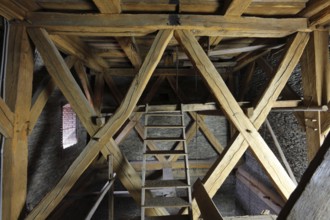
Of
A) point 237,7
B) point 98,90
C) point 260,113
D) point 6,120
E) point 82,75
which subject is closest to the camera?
point 6,120

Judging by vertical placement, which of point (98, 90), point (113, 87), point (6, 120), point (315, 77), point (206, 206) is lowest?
point (206, 206)

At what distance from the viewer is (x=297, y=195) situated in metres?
0.51

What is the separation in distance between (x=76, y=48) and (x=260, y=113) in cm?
283

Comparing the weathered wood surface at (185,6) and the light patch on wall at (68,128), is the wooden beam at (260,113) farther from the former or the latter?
the light patch on wall at (68,128)

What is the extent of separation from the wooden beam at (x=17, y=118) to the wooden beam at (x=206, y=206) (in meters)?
1.81

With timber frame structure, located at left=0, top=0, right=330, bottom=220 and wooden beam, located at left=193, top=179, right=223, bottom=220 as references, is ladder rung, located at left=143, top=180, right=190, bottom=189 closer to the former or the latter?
timber frame structure, located at left=0, top=0, right=330, bottom=220

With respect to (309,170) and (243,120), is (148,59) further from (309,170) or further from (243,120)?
(309,170)

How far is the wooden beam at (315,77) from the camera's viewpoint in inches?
95.0

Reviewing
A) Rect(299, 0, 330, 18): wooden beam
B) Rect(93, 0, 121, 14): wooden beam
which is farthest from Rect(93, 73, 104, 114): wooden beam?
Rect(299, 0, 330, 18): wooden beam

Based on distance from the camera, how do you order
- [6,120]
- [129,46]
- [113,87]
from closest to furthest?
1. [6,120]
2. [129,46]
3. [113,87]

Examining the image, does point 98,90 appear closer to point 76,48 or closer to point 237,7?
point 76,48

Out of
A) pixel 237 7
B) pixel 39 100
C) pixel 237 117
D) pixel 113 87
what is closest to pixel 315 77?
pixel 237 117

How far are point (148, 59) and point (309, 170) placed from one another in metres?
1.93

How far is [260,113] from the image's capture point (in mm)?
2314
